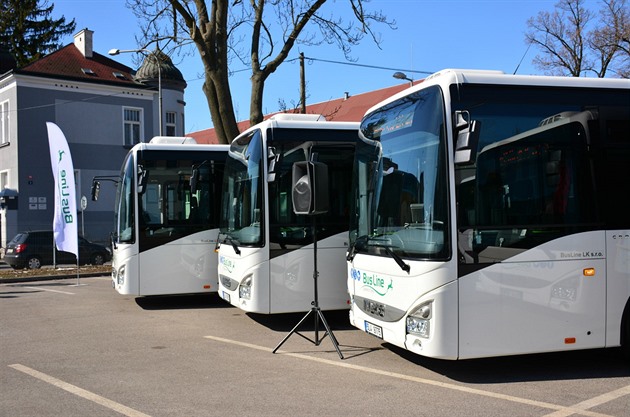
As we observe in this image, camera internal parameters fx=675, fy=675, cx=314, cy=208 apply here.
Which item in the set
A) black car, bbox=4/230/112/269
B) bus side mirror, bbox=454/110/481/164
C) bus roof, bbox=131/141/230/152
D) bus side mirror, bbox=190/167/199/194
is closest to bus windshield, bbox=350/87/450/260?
bus side mirror, bbox=454/110/481/164

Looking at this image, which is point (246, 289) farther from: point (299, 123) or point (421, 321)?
point (421, 321)

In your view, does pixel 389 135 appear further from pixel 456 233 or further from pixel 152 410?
pixel 152 410

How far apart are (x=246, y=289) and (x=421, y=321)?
3.73 m

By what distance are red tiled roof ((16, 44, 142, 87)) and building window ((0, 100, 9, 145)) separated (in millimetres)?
2225

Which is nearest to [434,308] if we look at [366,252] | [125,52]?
[366,252]

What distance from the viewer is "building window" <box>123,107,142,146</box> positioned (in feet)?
126

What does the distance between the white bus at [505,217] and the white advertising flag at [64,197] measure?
38.9 ft

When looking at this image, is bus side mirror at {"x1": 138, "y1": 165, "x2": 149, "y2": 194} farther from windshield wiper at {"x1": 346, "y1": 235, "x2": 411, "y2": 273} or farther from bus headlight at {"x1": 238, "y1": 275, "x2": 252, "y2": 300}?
windshield wiper at {"x1": 346, "y1": 235, "x2": 411, "y2": 273}

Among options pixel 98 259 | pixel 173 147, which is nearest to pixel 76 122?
pixel 98 259

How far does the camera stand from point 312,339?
376 inches

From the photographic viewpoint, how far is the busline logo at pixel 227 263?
34.4 ft

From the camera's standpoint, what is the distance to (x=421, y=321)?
22.4 ft

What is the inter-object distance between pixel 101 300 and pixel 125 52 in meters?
13.0

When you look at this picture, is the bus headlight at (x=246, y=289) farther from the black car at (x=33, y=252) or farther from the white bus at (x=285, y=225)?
the black car at (x=33, y=252)
